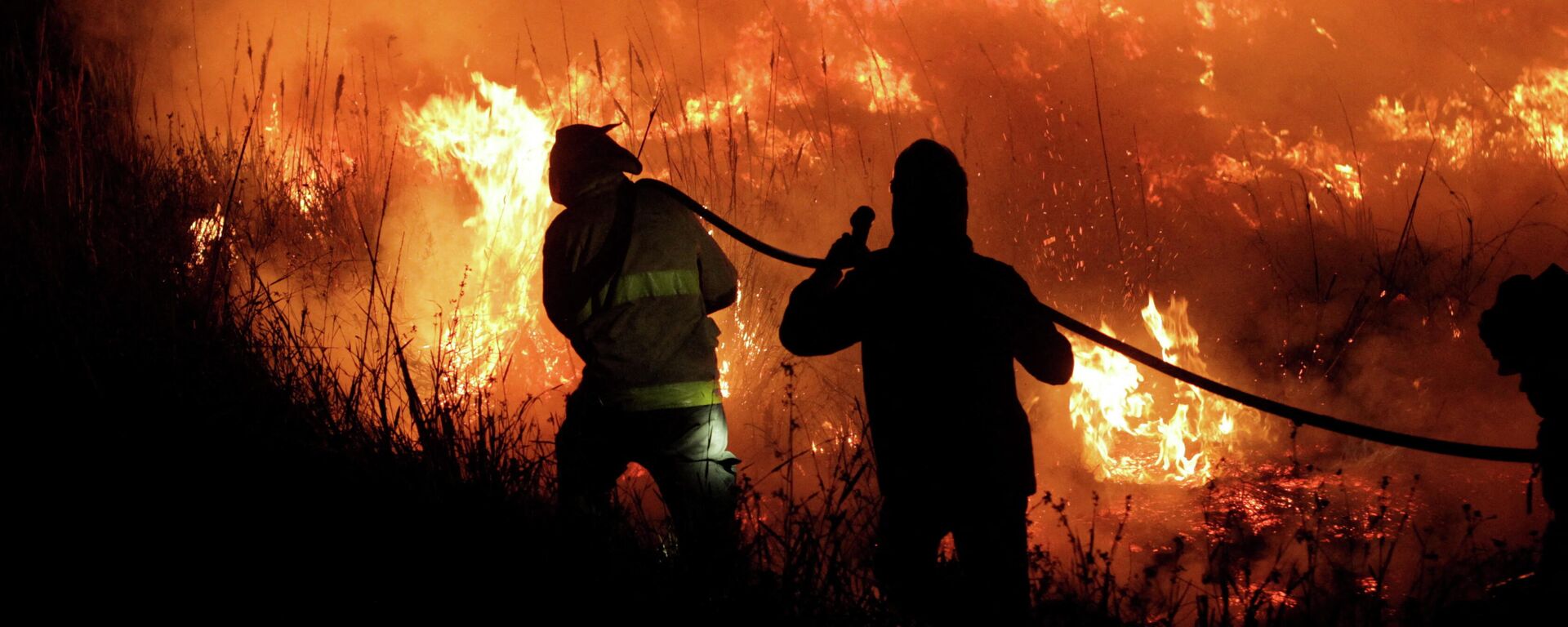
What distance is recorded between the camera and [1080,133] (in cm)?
691

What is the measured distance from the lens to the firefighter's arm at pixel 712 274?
3.28 meters

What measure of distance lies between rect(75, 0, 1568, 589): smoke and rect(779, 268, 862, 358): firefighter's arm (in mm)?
3050

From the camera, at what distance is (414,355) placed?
5691 mm

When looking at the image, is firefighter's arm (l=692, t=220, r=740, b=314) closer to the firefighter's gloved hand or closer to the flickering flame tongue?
the firefighter's gloved hand

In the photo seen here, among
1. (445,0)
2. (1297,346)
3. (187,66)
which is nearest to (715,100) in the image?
(445,0)

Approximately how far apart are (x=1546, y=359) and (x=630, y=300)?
2.52 m

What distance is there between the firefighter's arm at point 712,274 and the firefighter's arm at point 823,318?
33.5 inches

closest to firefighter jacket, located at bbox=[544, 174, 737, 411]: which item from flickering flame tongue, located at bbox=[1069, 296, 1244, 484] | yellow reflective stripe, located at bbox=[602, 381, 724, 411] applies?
yellow reflective stripe, located at bbox=[602, 381, 724, 411]

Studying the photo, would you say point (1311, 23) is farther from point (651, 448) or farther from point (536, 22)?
point (651, 448)

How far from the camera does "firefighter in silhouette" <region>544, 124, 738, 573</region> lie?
3053 millimetres

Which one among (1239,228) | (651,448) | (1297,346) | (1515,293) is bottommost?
(651,448)

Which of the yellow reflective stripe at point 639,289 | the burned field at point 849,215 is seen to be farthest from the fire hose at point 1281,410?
the burned field at point 849,215

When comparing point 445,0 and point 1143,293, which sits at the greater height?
point 445,0

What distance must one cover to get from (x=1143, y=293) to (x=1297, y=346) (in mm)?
1016
